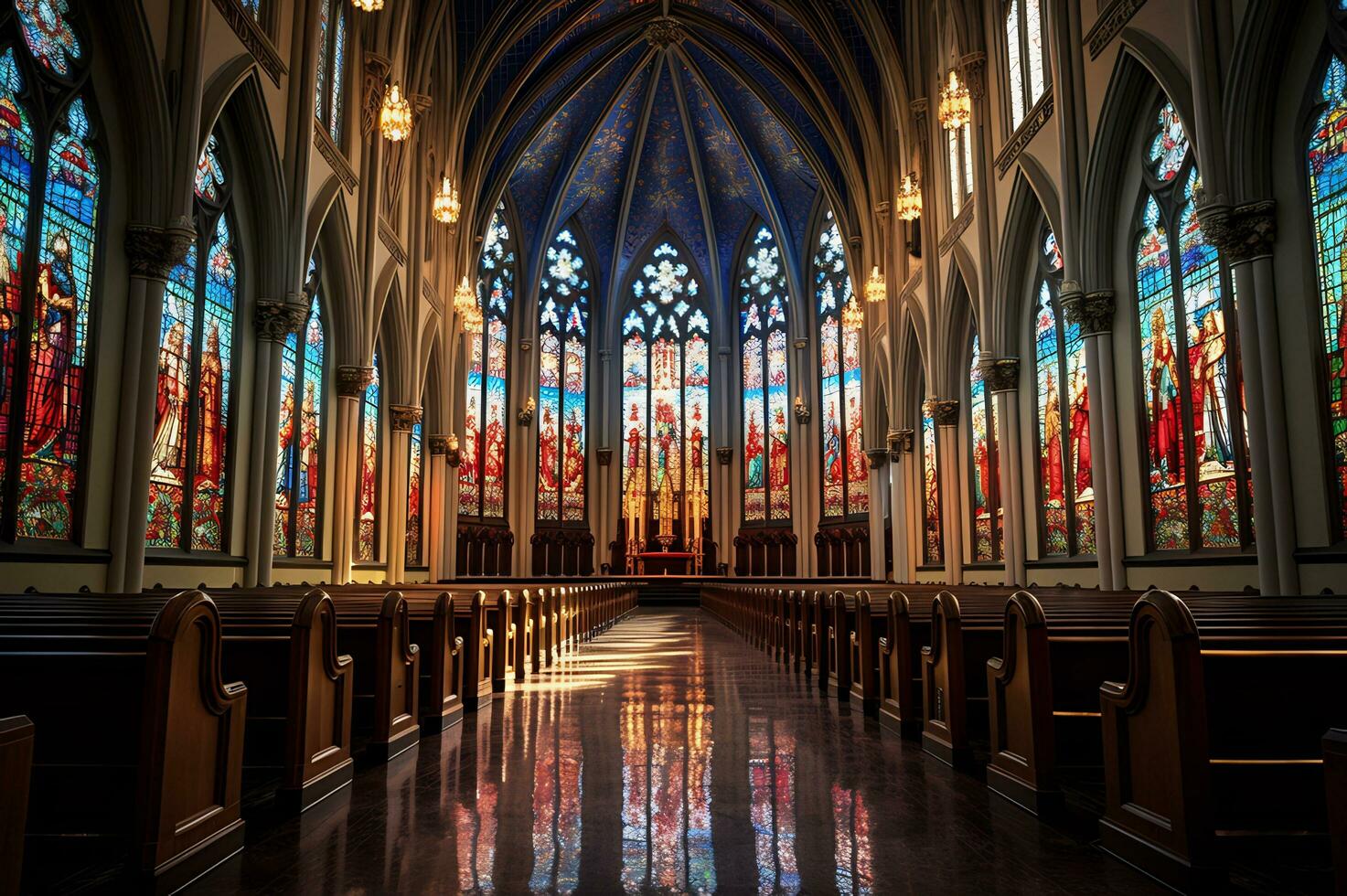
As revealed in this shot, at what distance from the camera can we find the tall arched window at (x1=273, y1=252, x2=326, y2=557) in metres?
17.7

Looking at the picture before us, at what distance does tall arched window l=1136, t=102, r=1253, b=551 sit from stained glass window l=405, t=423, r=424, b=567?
1854cm

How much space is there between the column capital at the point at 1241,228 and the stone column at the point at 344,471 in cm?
1567

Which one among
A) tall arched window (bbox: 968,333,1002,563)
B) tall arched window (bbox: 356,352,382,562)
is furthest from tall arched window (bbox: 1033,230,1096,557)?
tall arched window (bbox: 356,352,382,562)

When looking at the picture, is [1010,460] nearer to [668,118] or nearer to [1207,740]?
[1207,740]

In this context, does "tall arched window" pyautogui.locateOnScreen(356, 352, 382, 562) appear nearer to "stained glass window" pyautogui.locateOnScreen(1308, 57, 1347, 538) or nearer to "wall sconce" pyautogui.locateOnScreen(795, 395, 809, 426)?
"wall sconce" pyautogui.locateOnScreen(795, 395, 809, 426)

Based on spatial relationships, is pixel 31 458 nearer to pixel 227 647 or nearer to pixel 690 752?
pixel 227 647

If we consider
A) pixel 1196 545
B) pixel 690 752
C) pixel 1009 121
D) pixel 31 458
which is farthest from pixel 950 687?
pixel 1009 121

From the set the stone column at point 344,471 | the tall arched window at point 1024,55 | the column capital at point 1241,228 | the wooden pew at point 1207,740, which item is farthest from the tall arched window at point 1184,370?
the stone column at point 344,471

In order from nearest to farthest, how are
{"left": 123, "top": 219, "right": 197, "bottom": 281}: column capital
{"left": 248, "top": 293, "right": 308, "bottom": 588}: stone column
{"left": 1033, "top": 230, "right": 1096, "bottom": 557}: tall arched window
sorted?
1. {"left": 123, "top": 219, "right": 197, "bottom": 281}: column capital
2. {"left": 248, "top": 293, "right": 308, "bottom": 588}: stone column
3. {"left": 1033, "top": 230, "right": 1096, "bottom": 557}: tall arched window

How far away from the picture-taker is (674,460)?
38.4 meters

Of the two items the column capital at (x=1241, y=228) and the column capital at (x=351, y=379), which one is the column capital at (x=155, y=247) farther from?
the column capital at (x=1241, y=228)

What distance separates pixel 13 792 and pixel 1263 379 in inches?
481

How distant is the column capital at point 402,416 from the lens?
77.2 ft

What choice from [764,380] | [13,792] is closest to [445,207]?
[13,792]
